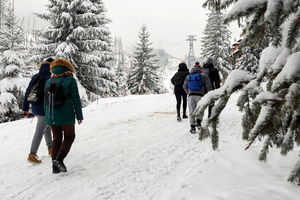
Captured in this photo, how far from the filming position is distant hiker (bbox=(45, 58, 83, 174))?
494 cm

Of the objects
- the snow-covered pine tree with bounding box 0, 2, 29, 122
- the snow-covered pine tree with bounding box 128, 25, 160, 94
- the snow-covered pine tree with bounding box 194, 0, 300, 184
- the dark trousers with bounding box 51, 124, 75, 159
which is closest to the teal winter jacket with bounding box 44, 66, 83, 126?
→ the dark trousers with bounding box 51, 124, 75, 159

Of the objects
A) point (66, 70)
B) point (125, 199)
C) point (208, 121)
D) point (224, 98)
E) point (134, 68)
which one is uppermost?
point (134, 68)

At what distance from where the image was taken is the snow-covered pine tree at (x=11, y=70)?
17.8m

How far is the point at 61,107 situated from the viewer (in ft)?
16.4

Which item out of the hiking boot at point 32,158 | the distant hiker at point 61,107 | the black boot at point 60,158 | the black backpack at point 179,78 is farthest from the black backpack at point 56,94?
the black backpack at point 179,78

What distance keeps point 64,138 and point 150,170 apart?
5.55ft

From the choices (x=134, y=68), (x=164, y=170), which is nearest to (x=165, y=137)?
(x=164, y=170)

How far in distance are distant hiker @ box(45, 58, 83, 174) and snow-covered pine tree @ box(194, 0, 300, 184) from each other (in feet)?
9.60

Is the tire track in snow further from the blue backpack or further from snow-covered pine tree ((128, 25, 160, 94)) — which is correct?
snow-covered pine tree ((128, 25, 160, 94))

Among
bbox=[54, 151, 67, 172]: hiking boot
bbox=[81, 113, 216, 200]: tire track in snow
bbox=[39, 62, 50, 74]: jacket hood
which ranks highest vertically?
bbox=[39, 62, 50, 74]: jacket hood

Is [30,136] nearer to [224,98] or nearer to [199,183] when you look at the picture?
[199,183]

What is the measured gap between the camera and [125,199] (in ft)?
13.1

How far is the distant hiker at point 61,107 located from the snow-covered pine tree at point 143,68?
3205 centimetres

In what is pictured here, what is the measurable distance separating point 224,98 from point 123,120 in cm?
838
